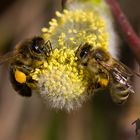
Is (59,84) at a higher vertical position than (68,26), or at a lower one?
lower

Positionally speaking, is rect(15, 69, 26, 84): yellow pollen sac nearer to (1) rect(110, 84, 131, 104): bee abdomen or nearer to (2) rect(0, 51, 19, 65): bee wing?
(2) rect(0, 51, 19, 65): bee wing

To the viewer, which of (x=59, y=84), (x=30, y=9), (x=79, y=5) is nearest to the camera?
(x=59, y=84)

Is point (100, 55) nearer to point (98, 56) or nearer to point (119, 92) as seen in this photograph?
point (98, 56)

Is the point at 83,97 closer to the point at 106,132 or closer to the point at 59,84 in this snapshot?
the point at 59,84

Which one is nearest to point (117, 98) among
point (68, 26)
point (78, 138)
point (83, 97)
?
point (83, 97)

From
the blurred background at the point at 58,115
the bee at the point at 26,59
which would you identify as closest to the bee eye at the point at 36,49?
the bee at the point at 26,59

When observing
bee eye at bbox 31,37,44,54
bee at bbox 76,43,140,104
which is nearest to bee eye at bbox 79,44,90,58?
bee at bbox 76,43,140,104

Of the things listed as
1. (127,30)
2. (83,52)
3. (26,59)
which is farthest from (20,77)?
(127,30)
